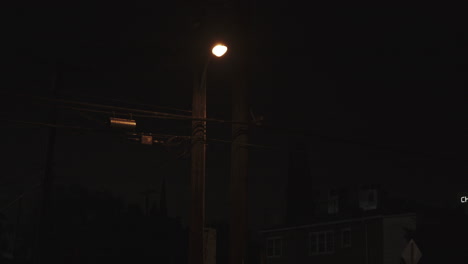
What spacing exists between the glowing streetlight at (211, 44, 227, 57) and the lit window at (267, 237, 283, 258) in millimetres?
46319

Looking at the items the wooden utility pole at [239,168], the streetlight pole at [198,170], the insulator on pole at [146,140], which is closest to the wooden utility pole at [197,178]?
the streetlight pole at [198,170]

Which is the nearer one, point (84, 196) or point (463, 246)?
point (463, 246)

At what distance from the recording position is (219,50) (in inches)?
451

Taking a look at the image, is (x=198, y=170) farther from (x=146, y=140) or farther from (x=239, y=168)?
(x=146, y=140)

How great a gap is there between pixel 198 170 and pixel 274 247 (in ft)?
150

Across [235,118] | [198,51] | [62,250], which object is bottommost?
[62,250]

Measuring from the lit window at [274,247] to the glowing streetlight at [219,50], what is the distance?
46319 mm

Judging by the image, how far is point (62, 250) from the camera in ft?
189

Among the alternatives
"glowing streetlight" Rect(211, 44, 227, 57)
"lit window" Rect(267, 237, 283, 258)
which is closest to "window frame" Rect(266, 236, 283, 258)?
"lit window" Rect(267, 237, 283, 258)

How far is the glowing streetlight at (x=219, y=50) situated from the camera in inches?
450

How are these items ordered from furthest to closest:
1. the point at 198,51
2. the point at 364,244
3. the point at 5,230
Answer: the point at 5,230
the point at 364,244
the point at 198,51

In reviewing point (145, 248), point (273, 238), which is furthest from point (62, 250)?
point (273, 238)

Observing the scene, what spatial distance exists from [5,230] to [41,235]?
189ft

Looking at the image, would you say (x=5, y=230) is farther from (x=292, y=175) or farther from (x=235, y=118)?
(x=235, y=118)
